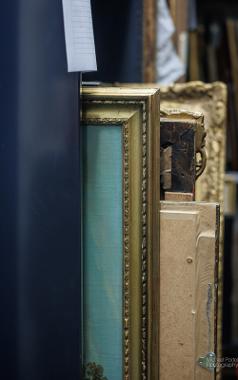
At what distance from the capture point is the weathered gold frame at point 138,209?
0.87 metres

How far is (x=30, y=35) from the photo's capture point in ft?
2.68

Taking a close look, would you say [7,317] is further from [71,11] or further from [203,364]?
[71,11]

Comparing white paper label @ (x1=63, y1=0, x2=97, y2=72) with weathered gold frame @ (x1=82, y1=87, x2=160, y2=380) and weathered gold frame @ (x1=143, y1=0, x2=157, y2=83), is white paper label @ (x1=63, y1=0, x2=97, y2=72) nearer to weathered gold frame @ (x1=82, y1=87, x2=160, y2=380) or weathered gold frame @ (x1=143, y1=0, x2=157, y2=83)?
weathered gold frame @ (x1=82, y1=87, x2=160, y2=380)

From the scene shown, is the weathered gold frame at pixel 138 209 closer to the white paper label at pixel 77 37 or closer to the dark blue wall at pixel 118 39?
the white paper label at pixel 77 37

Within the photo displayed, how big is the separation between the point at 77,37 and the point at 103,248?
34cm

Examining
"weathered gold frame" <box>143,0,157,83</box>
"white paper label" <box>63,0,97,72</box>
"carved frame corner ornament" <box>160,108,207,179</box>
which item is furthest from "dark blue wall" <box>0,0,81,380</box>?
"weathered gold frame" <box>143,0,157,83</box>

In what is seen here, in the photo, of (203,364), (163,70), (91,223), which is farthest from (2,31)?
(163,70)

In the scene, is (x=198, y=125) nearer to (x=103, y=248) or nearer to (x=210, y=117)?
(x=103, y=248)

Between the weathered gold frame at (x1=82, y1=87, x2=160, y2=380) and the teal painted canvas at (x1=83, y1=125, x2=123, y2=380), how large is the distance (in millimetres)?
13

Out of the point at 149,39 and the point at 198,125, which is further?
the point at 149,39

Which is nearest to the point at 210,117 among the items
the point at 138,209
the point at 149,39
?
the point at 149,39

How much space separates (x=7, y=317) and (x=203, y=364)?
340mm

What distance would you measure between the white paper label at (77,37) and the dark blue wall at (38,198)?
13mm

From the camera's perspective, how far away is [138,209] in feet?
2.88
